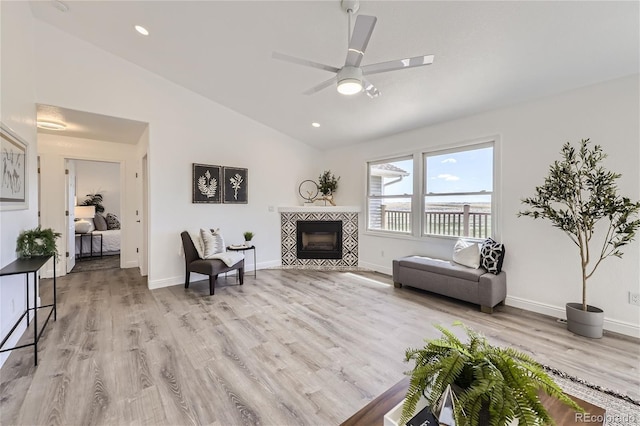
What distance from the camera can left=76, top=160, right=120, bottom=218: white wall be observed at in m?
7.85

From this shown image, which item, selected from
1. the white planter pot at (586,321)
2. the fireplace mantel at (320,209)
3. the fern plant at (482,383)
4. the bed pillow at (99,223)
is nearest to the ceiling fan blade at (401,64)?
the fern plant at (482,383)

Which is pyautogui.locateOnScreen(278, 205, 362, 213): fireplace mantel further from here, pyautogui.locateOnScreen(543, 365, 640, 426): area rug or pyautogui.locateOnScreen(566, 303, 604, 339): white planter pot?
pyautogui.locateOnScreen(543, 365, 640, 426): area rug

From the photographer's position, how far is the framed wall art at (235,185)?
16.1 feet

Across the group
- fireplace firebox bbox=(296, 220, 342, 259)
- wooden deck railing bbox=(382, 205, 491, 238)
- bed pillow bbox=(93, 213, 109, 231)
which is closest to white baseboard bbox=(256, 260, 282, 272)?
fireplace firebox bbox=(296, 220, 342, 259)

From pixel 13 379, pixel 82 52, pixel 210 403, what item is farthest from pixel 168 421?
pixel 82 52

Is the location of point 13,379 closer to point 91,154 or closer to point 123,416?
point 123,416

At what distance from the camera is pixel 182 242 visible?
13.9ft

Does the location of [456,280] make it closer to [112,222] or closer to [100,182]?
[112,222]

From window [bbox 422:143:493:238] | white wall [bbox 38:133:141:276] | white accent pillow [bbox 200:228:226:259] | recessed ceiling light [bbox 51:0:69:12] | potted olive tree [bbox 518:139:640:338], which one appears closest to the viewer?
potted olive tree [bbox 518:139:640:338]

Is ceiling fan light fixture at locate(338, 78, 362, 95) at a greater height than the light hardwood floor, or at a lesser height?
greater

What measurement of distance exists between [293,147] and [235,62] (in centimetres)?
247

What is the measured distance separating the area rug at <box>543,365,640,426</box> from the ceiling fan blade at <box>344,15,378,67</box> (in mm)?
2749

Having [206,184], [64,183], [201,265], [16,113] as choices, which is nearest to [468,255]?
[201,265]

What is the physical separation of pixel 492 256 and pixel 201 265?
12.9 ft
